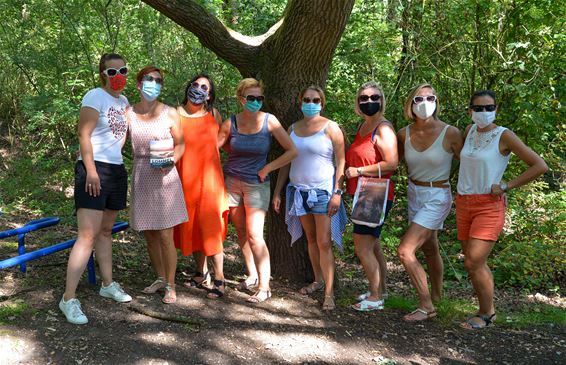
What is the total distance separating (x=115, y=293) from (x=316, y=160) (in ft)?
6.74

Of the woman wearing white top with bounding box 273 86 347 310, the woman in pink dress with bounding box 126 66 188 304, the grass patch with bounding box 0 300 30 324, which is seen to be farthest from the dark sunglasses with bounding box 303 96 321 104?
the grass patch with bounding box 0 300 30 324

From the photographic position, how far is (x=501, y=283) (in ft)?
24.0

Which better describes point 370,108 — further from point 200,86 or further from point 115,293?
point 115,293

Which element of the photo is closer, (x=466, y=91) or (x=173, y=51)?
(x=466, y=91)

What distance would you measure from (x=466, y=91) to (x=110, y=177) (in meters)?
6.30

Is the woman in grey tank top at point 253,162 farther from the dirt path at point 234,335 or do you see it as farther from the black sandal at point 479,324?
the black sandal at point 479,324

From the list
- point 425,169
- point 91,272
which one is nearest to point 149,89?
point 91,272

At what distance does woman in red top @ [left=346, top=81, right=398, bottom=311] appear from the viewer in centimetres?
484

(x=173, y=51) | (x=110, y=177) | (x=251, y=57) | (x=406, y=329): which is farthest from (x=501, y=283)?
(x=173, y=51)

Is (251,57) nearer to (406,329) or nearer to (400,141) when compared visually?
(400,141)

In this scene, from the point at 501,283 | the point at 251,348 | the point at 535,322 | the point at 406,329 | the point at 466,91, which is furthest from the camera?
the point at 466,91

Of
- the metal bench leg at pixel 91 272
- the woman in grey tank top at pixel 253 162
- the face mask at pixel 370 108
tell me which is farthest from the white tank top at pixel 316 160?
the metal bench leg at pixel 91 272

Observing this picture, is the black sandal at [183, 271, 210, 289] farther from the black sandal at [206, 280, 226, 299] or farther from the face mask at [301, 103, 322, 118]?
the face mask at [301, 103, 322, 118]

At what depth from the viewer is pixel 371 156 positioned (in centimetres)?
491
